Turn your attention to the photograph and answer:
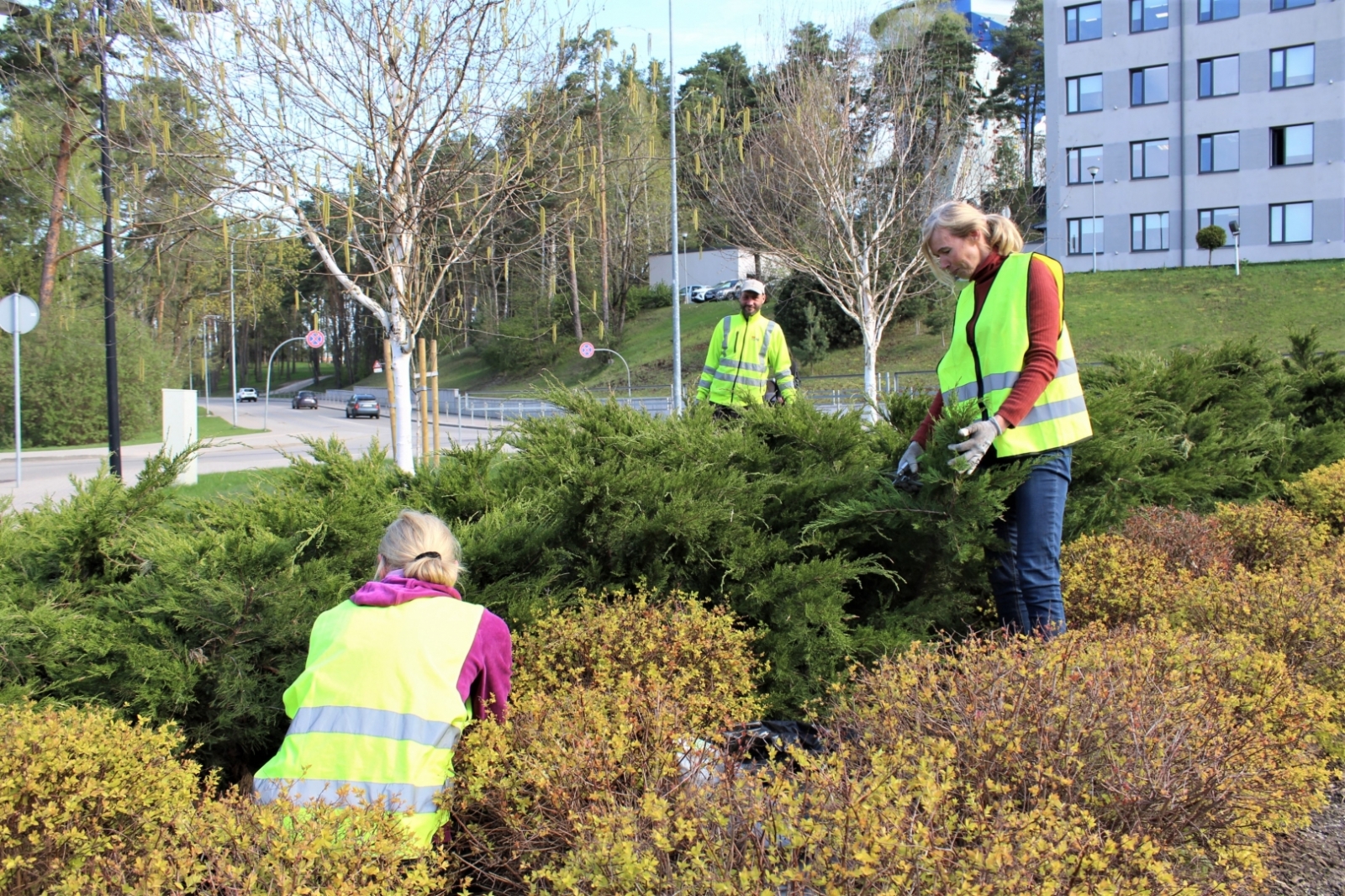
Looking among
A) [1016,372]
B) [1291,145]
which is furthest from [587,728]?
[1291,145]

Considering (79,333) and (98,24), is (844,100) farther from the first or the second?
(79,333)

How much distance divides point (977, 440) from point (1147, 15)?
48.3 meters

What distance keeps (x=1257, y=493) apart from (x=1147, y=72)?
44.3 meters

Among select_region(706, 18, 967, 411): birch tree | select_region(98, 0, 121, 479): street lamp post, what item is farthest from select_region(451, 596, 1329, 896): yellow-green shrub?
select_region(706, 18, 967, 411): birch tree

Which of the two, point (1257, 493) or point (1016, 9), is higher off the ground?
point (1016, 9)

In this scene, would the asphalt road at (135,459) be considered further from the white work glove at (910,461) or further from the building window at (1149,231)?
the building window at (1149,231)

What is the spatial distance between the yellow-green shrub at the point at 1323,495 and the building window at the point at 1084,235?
43.6m

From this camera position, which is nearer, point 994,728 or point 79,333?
point 994,728

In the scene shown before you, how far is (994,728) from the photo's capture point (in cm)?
238

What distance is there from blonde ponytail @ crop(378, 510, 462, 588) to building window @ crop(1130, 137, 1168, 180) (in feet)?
157

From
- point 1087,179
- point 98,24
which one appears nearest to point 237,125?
point 98,24

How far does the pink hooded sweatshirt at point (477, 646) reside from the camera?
2.65 meters

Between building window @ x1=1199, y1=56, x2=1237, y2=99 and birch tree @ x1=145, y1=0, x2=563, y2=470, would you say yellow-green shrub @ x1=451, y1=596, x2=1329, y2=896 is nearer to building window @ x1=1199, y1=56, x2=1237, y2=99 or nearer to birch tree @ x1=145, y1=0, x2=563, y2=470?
birch tree @ x1=145, y1=0, x2=563, y2=470

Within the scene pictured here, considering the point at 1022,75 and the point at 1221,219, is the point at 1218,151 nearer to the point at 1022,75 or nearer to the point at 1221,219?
the point at 1221,219
